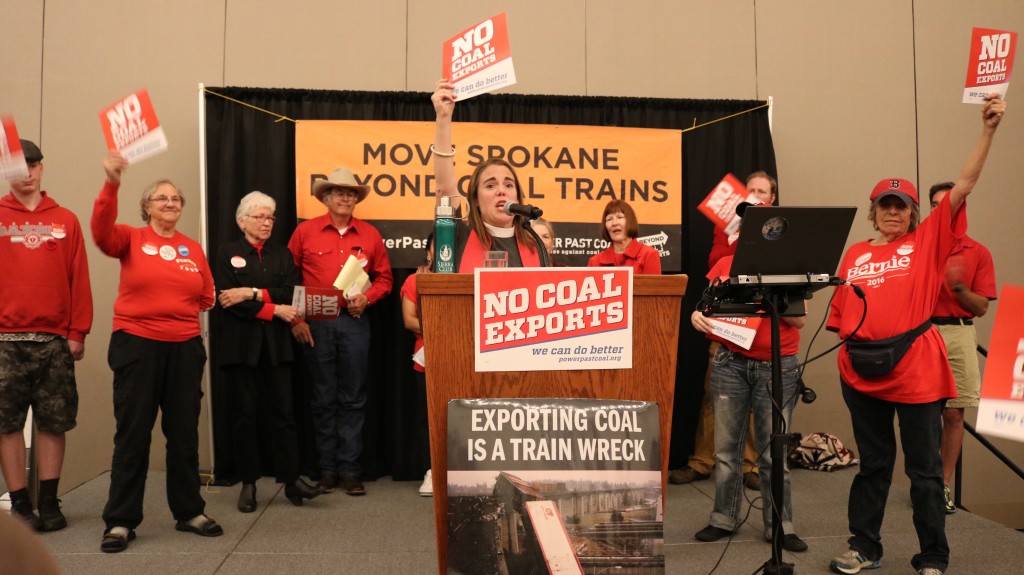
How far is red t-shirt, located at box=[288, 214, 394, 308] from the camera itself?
14.8ft

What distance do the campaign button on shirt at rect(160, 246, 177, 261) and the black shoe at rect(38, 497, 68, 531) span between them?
130 cm

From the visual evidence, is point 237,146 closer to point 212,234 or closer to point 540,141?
point 212,234

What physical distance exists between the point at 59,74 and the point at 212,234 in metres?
1.56

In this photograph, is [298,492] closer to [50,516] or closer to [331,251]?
[50,516]

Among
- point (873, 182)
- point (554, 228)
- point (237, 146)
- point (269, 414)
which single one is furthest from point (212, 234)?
point (873, 182)

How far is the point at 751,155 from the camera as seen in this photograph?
506 centimetres

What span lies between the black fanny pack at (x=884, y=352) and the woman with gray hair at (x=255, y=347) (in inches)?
109

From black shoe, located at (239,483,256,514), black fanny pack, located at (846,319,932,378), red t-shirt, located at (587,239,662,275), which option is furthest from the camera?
red t-shirt, located at (587,239,662,275)

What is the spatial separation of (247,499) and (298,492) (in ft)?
0.85

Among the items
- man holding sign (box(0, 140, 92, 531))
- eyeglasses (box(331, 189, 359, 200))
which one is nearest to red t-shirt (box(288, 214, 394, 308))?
eyeglasses (box(331, 189, 359, 200))

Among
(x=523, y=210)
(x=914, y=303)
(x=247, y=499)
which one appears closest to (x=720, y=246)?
(x=914, y=303)

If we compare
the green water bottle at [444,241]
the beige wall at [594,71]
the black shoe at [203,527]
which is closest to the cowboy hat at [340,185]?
the beige wall at [594,71]

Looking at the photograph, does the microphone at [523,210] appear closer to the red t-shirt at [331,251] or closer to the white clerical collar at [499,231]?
the white clerical collar at [499,231]

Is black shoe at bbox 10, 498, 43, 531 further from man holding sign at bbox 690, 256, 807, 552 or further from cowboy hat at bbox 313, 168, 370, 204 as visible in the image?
man holding sign at bbox 690, 256, 807, 552
